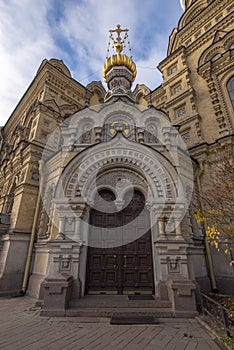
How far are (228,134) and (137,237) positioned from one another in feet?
22.8

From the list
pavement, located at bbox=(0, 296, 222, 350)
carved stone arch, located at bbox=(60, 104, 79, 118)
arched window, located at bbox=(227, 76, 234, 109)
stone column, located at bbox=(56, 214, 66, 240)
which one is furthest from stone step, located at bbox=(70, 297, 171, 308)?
carved stone arch, located at bbox=(60, 104, 79, 118)

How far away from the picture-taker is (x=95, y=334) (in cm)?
419

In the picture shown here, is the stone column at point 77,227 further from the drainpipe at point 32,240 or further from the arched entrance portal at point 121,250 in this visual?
the drainpipe at point 32,240

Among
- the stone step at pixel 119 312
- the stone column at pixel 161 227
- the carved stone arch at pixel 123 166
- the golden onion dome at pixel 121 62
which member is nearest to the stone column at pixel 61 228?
the carved stone arch at pixel 123 166

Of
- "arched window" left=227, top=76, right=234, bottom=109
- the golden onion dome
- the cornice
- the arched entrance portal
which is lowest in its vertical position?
the arched entrance portal

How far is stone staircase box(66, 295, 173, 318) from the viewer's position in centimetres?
520

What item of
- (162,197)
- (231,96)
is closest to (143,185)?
(162,197)

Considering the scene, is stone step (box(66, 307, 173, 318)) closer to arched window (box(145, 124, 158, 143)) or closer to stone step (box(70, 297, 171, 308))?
stone step (box(70, 297, 171, 308))

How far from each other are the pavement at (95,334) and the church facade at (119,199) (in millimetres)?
955

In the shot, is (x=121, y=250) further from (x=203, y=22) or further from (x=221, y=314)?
(x=203, y=22)

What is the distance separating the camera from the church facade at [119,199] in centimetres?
651

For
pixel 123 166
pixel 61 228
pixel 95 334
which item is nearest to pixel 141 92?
pixel 123 166

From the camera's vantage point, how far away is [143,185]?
7695 mm

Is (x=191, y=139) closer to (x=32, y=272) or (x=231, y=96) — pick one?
(x=231, y=96)
